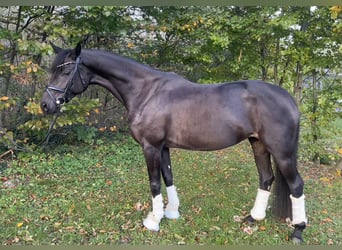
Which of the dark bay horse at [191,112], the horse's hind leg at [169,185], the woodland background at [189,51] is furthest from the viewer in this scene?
the woodland background at [189,51]

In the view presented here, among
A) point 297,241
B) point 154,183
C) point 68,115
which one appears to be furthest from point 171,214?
point 68,115

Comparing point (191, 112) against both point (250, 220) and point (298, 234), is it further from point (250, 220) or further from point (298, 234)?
point (298, 234)

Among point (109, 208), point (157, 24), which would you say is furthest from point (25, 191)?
point (157, 24)

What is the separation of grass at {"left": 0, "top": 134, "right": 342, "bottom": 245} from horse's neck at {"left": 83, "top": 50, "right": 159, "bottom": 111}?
1.28 metres

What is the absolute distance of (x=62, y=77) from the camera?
8.69 feet

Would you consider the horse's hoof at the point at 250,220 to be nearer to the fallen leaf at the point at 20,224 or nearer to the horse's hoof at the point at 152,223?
the horse's hoof at the point at 152,223

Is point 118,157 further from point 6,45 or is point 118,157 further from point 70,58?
point 70,58

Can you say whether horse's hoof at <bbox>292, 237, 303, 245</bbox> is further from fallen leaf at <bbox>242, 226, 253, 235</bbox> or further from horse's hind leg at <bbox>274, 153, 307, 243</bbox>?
fallen leaf at <bbox>242, 226, 253, 235</bbox>

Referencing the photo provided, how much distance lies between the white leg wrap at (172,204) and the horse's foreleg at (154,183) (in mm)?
173

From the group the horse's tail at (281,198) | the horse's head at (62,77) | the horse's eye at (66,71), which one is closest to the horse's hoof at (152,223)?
the horse's tail at (281,198)

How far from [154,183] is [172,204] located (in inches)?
16.3

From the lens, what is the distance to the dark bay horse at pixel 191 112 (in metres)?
2.57

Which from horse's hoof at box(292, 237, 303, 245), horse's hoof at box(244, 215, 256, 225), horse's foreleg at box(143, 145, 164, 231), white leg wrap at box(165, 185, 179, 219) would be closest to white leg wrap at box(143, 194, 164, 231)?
horse's foreleg at box(143, 145, 164, 231)

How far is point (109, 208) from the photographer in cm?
340
